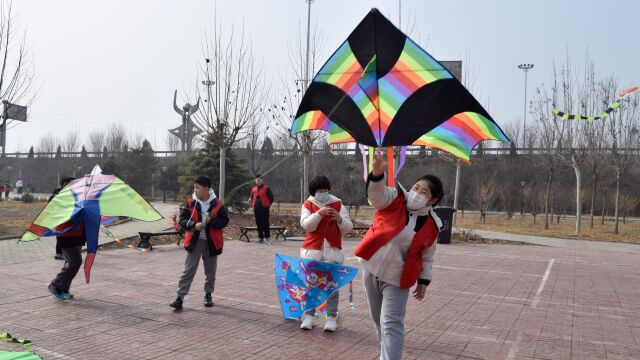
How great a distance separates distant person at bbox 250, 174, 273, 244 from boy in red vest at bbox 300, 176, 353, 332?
810cm

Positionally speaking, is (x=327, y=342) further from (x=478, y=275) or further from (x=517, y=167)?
(x=517, y=167)

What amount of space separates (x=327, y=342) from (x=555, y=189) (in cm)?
3189

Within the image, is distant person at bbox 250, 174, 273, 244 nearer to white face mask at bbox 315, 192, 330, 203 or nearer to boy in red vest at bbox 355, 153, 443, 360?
white face mask at bbox 315, 192, 330, 203

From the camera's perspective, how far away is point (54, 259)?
984 centimetres

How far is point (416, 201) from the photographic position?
12.2 feet

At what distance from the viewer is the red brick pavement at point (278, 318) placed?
4887 millimetres

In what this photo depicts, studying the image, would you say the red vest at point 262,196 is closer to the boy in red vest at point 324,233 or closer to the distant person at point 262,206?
the distant person at point 262,206

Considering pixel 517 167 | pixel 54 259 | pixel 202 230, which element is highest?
pixel 517 167

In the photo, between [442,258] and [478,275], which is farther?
[442,258]

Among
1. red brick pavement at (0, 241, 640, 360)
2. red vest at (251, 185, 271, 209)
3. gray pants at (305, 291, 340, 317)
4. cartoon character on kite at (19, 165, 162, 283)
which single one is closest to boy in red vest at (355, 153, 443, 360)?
red brick pavement at (0, 241, 640, 360)

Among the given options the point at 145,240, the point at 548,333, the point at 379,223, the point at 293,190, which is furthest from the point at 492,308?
the point at 293,190

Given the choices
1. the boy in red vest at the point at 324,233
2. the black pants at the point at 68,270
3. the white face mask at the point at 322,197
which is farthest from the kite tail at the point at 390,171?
the black pants at the point at 68,270

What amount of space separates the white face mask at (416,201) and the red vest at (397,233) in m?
0.05

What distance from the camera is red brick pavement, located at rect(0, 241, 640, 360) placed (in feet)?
16.0
